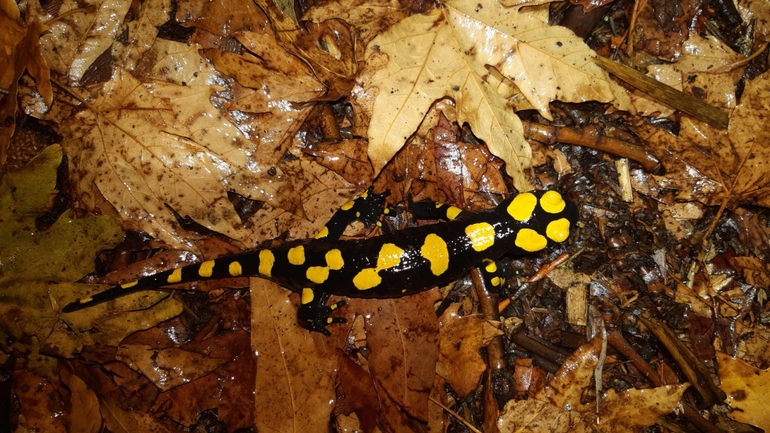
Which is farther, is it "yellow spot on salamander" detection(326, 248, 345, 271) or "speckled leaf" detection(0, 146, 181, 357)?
"yellow spot on salamander" detection(326, 248, 345, 271)

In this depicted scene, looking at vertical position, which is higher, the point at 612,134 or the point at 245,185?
the point at 612,134

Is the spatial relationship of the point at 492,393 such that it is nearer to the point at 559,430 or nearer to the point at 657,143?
the point at 559,430

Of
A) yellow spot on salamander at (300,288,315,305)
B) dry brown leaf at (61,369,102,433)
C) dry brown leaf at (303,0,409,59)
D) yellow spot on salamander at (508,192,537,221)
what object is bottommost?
dry brown leaf at (61,369,102,433)

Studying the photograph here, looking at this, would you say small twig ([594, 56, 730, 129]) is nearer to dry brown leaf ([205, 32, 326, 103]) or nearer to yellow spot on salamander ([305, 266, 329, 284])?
dry brown leaf ([205, 32, 326, 103])

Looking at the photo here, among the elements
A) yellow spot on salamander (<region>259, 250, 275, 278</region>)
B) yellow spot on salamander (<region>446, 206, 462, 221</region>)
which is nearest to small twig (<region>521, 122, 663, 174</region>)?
yellow spot on salamander (<region>446, 206, 462, 221</region>)

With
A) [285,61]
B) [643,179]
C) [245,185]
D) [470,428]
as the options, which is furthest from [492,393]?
[285,61]

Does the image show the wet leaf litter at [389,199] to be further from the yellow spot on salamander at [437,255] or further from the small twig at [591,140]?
the yellow spot on salamander at [437,255]

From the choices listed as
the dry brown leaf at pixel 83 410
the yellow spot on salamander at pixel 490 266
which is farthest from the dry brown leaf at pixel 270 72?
the dry brown leaf at pixel 83 410
